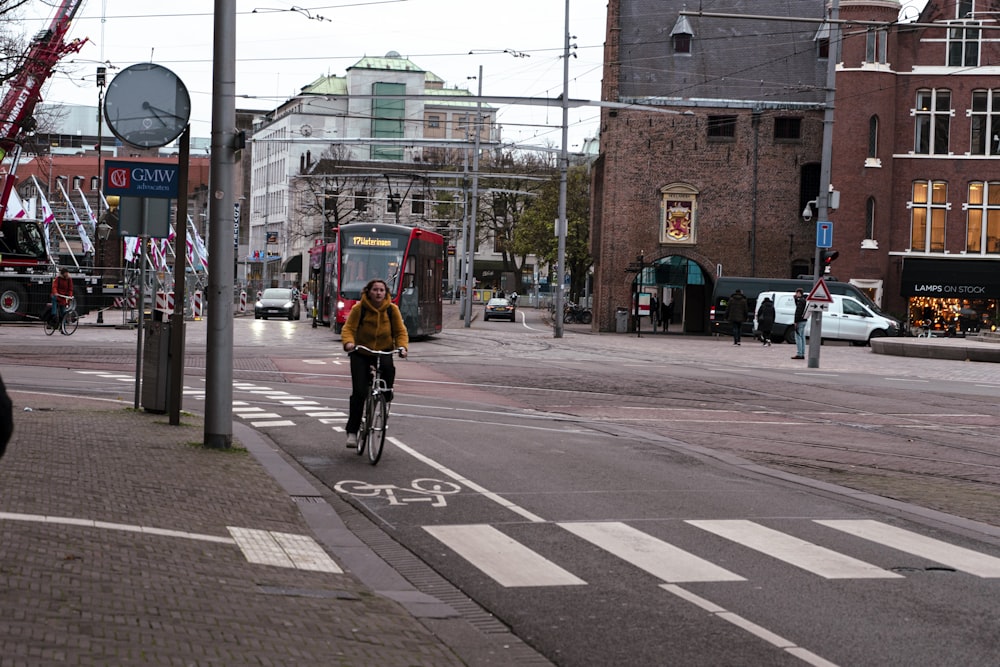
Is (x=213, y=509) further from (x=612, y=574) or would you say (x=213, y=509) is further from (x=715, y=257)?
(x=715, y=257)

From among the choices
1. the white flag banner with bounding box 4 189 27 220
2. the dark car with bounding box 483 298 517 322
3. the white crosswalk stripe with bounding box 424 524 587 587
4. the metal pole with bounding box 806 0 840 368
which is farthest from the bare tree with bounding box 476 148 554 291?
the white crosswalk stripe with bounding box 424 524 587 587

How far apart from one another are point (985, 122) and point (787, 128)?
7.92 m

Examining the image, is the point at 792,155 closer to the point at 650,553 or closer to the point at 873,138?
the point at 873,138

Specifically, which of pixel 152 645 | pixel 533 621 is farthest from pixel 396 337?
pixel 152 645

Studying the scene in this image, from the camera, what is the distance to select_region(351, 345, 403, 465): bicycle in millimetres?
11898

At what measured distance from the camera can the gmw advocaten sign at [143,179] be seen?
1326 cm

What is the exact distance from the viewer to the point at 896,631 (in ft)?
20.6

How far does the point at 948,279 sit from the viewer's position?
176ft

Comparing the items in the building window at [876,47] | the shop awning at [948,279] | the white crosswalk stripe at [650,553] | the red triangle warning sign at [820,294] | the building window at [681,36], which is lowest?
the white crosswalk stripe at [650,553]

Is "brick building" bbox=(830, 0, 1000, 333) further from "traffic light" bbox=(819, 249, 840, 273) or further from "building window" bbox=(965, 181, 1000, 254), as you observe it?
"traffic light" bbox=(819, 249, 840, 273)

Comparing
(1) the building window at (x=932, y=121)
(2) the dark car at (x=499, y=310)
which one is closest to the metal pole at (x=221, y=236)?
(1) the building window at (x=932, y=121)

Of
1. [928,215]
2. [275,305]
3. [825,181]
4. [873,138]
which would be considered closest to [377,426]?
[825,181]

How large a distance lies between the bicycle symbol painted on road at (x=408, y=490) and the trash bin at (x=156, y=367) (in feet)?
11.4

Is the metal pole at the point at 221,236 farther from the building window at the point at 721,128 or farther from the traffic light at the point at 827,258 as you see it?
the building window at the point at 721,128
